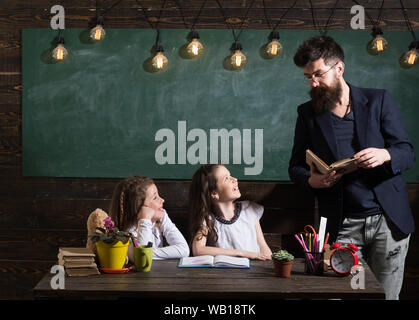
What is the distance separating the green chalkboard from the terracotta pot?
4.47ft

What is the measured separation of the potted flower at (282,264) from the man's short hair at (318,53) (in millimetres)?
1151

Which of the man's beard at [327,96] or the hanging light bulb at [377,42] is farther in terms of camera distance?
the hanging light bulb at [377,42]

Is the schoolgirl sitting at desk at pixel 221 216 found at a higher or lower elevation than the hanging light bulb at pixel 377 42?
lower

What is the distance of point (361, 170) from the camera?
280cm

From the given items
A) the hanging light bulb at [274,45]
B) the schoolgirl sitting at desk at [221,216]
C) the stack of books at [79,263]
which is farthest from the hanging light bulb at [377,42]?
the stack of books at [79,263]

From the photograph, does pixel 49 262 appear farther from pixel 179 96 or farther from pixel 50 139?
pixel 179 96

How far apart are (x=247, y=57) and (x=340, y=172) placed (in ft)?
3.78

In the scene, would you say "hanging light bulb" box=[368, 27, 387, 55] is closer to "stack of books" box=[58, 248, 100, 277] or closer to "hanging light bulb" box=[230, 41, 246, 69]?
"hanging light bulb" box=[230, 41, 246, 69]

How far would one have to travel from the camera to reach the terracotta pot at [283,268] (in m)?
2.18

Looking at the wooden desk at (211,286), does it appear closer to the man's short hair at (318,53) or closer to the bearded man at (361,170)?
the bearded man at (361,170)

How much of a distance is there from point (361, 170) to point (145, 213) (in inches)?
47.1

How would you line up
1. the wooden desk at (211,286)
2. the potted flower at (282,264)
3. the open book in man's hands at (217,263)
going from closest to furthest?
the wooden desk at (211,286) < the potted flower at (282,264) < the open book in man's hands at (217,263)

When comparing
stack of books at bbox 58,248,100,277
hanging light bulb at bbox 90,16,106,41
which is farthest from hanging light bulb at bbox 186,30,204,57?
stack of books at bbox 58,248,100,277

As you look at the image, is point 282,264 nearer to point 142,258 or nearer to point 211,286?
point 211,286
